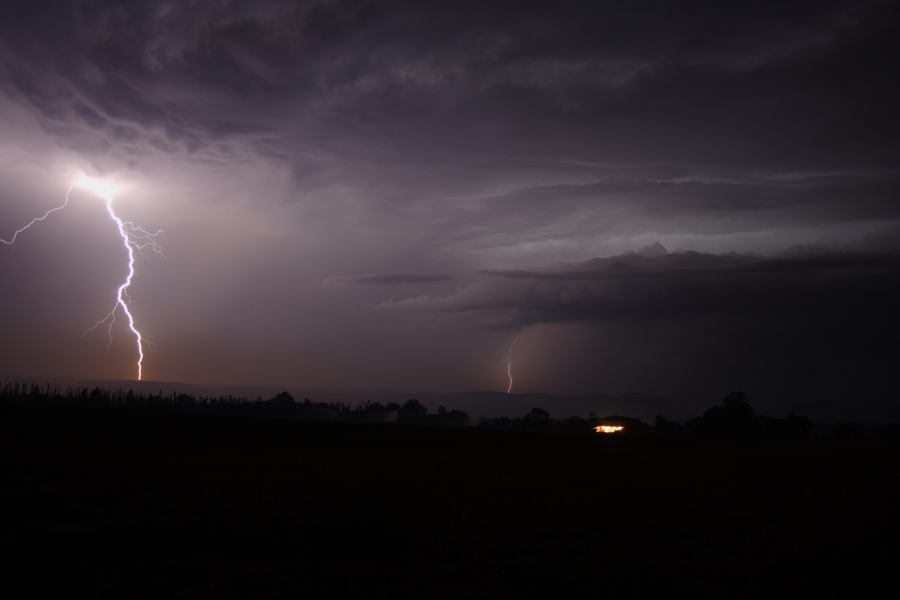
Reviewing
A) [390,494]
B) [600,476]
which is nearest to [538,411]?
[600,476]

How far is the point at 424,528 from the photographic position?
17953mm

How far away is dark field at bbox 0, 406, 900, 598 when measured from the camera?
43.3ft

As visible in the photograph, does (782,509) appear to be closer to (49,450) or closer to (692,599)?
(692,599)

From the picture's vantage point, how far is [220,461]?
32594 mm

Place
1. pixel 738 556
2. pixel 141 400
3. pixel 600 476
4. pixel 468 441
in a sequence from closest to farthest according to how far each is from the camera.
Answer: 1. pixel 738 556
2. pixel 600 476
3. pixel 468 441
4. pixel 141 400

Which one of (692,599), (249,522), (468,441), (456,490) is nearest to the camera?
(692,599)

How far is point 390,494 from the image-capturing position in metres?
23.2

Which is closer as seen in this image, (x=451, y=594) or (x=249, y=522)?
(x=451, y=594)

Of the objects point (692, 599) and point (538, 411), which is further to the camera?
point (538, 411)

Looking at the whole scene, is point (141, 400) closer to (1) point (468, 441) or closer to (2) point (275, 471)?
(1) point (468, 441)

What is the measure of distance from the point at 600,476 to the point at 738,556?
53.5 ft

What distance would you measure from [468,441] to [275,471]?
3290cm

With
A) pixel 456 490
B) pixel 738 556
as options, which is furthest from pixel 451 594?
pixel 456 490

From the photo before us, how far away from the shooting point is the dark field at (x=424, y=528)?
43.3 feet
